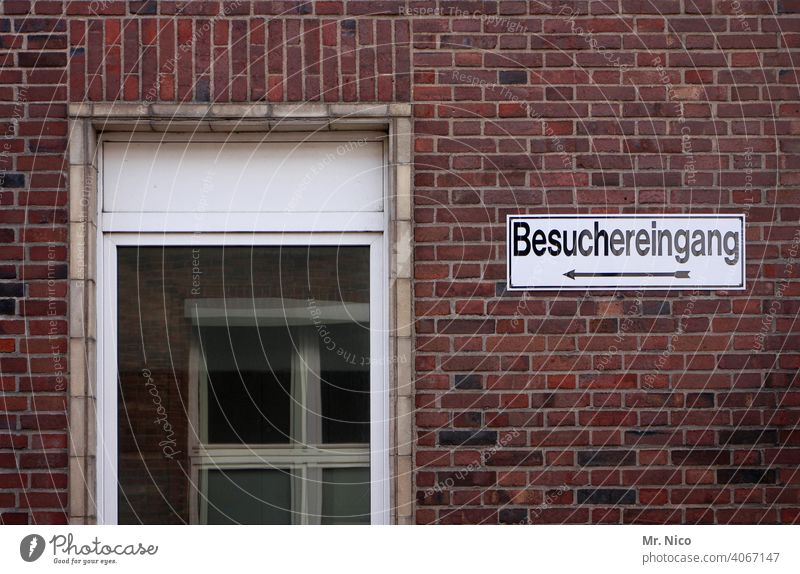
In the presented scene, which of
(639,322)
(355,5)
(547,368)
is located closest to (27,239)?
(355,5)

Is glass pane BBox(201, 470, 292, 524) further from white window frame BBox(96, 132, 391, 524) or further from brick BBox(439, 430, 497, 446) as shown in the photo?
brick BBox(439, 430, 497, 446)

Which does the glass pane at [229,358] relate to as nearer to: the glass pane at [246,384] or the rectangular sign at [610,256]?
the glass pane at [246,384]

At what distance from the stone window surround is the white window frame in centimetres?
7

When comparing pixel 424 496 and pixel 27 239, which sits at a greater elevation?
pixel 27 239

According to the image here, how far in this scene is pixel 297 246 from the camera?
5.66 m

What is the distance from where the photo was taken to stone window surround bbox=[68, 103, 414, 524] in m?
5.44

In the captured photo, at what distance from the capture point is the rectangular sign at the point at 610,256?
5527 millimetres

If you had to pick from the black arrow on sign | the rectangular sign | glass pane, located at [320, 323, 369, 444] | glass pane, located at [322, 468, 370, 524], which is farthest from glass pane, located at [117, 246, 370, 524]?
the black arrow on sign

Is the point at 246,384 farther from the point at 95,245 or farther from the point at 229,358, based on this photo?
the point at 95,245

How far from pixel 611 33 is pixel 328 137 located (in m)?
1.33

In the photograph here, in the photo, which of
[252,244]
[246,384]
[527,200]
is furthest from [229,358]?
[527,200]

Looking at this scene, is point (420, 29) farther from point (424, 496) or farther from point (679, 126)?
point (424, 496)

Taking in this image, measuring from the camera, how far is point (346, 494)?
5609 millimetres

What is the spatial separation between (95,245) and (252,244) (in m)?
0.69
